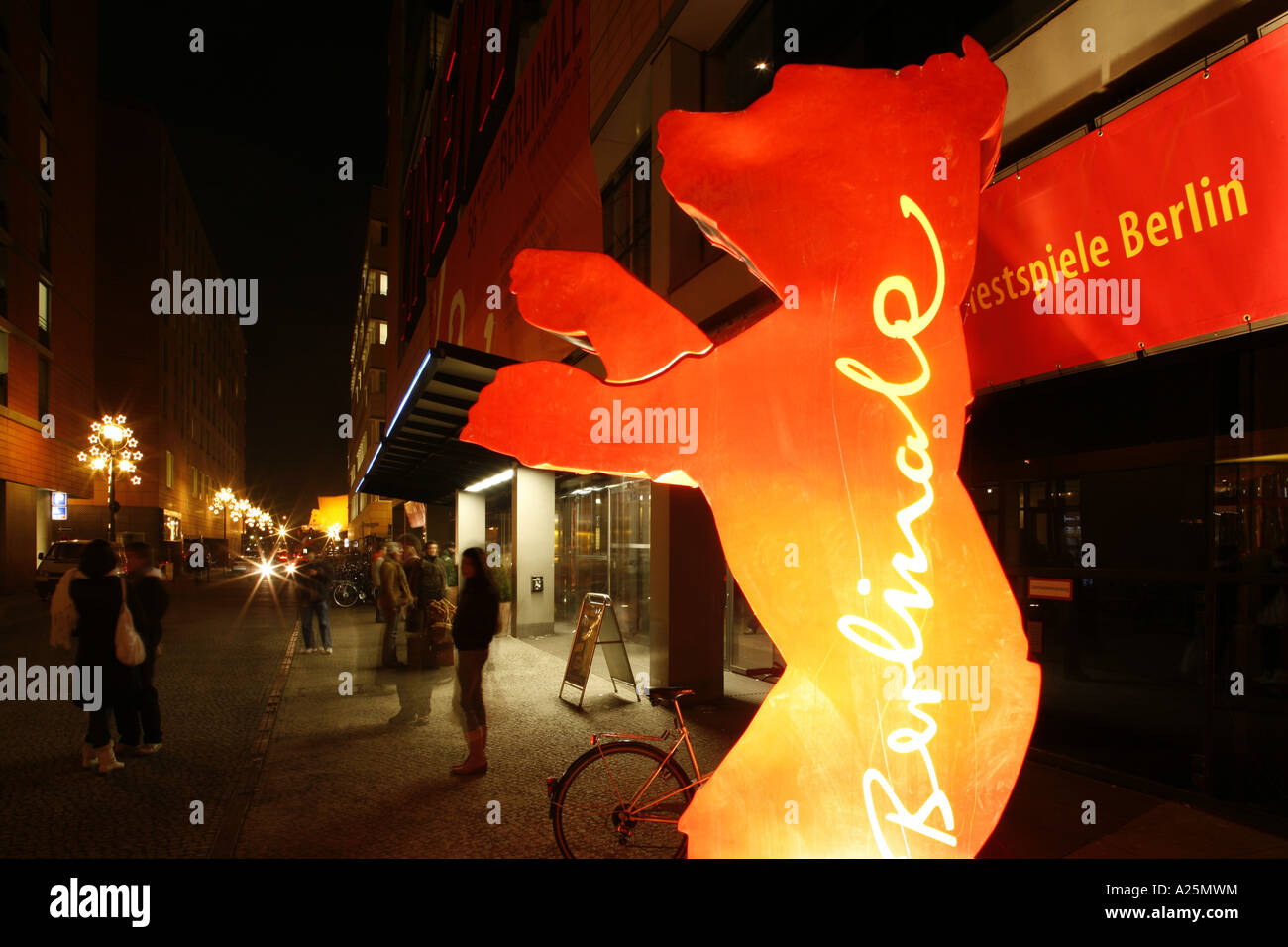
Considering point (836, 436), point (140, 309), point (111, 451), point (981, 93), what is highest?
point (140, 309)

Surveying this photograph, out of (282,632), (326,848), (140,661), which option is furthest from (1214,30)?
(282,632)

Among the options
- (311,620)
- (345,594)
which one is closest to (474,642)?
(311,620)

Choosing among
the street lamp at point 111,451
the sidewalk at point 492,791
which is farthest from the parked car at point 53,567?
the sidewalk at point 492,791

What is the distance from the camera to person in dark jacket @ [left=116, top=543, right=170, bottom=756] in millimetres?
6875

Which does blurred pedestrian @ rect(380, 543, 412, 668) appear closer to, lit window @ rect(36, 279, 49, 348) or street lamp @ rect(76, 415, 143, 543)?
street lamp @ rect(76, 415, 143, 543)

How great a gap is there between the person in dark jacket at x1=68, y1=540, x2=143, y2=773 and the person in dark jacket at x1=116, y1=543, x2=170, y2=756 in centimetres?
20

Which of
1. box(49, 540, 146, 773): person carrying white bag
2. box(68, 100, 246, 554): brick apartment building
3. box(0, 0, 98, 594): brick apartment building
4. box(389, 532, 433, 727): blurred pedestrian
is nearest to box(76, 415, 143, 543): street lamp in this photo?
box(0, 0, 98, 594): brick apartment building

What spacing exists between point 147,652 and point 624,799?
5247mm

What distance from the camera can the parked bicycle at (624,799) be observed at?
4297mm

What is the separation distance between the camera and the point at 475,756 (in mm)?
6398

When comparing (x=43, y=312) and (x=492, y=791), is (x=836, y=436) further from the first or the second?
(x=43, y=312)

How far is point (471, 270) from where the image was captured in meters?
14.4

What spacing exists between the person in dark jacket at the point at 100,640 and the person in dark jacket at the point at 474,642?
2852 mm

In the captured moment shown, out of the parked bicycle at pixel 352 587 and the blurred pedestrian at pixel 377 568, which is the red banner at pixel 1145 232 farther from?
the parked bicycle at pixel 352 587
